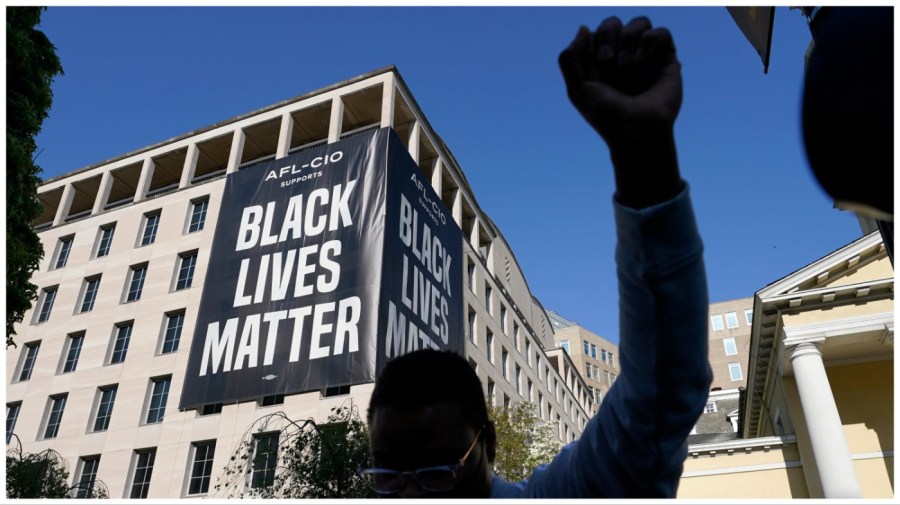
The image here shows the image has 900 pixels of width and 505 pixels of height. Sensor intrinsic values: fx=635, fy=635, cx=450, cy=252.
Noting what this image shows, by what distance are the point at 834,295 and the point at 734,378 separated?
213 ft

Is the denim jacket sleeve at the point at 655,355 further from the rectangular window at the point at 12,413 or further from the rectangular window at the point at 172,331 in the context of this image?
the rectangular window at the point at 12,413

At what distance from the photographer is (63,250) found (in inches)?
1494

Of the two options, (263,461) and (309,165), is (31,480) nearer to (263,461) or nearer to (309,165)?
(263,461)

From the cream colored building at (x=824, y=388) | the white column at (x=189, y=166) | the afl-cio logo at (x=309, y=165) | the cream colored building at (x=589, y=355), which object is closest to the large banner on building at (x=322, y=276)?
the afl-cio logo at (x=309, y=165)

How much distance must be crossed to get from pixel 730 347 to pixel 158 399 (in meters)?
74.2

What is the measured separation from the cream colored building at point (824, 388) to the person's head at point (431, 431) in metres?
22.2

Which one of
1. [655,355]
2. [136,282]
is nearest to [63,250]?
[136,282]

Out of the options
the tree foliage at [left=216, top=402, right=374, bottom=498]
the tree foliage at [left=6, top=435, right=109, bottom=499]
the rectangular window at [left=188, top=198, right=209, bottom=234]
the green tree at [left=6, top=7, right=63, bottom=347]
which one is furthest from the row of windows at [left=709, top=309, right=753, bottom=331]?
the green tree at [left=6, top=7, right=63, bottom=347]

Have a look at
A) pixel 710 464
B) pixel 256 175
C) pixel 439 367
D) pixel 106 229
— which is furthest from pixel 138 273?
pixel 439 367

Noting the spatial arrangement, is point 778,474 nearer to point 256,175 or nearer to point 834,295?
point 834,295

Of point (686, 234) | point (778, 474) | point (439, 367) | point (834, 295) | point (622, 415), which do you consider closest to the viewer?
point (686, 234)

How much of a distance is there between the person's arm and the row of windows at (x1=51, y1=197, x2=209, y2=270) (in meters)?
35.8

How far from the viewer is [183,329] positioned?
30.5 metres

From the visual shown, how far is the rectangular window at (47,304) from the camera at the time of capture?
35219 mm
